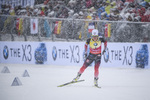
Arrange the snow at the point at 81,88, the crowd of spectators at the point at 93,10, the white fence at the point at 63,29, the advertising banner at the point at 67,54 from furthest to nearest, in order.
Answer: the crowd of spectators at the point at 93,10
the advertising banner at the point at 67,54
the white fence at the point at 63,29
the snow at the point at 81,88

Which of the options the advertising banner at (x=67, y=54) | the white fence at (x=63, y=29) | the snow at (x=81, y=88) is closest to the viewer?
the snow at (x=81, y=88)

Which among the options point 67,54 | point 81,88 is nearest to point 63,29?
point 67,54

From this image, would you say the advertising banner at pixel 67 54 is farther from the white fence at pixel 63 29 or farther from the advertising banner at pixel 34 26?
the advertising banner at pixel 34 26

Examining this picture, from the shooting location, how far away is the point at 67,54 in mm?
16594

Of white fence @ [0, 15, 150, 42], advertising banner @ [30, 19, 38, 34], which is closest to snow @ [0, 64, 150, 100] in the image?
white fence @ [0, 15, 150, 42]

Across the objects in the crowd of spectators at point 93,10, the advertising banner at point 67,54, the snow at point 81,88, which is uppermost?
the crowd of spectators at point 93,10

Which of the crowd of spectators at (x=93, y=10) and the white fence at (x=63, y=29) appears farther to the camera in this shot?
the crowd of spectators at (x=93, y=10)

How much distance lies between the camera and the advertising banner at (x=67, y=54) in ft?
50.8

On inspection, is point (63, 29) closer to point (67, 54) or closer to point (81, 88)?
point (67, 54)

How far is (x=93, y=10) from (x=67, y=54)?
3301mm

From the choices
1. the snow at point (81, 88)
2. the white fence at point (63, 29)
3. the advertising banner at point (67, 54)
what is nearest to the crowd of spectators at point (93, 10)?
the white fence at point (63, 29)

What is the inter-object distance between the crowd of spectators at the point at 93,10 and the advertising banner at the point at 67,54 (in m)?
1.63

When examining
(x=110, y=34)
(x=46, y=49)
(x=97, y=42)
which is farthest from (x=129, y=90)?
(x=46, y=49)

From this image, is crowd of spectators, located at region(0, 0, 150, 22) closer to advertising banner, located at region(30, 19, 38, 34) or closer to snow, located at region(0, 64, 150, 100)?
advertising banner, located at region(30, 19, 38, 34)
